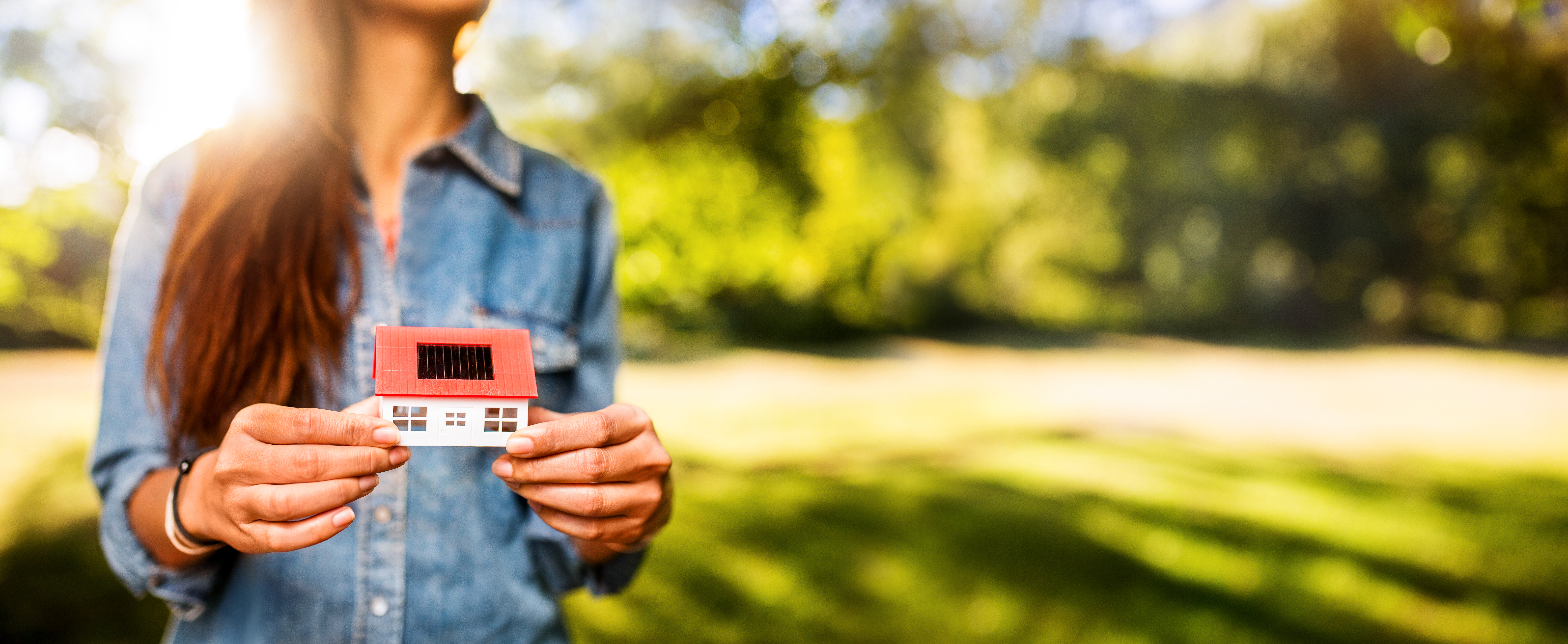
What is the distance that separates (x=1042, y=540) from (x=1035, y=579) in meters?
1.02

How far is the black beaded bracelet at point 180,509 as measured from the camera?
141 cm

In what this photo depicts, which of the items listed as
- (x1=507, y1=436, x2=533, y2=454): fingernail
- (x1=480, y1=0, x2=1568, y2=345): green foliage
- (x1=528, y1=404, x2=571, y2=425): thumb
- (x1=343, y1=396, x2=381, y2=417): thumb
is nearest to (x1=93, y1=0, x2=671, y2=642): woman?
(x1=528, y1=404, x2=571, y2=425): thumb

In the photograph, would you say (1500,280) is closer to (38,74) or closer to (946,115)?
(946,115)

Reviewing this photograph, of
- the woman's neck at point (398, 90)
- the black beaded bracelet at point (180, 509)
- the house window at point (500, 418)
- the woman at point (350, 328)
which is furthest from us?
the woman's neck at point (398, 90)

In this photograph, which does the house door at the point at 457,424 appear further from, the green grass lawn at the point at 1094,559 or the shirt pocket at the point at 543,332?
the green grass lawn at the point at 1094,559

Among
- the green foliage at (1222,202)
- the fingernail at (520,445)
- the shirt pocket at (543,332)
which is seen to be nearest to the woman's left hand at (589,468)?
the fingernail at (520,445)

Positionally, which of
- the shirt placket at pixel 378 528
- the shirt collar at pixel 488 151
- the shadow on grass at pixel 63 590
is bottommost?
the shadow on grass at pixel 63 590

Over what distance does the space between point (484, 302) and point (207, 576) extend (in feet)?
2.34

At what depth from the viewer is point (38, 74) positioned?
461 centimetres

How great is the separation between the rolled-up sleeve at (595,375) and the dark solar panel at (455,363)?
68 cm

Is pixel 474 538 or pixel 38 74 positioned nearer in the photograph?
pixel 474 538

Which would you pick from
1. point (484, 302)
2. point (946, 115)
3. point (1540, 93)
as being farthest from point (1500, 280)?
point (484, 302)

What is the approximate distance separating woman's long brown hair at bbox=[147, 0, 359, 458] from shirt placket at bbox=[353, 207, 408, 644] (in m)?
0.04

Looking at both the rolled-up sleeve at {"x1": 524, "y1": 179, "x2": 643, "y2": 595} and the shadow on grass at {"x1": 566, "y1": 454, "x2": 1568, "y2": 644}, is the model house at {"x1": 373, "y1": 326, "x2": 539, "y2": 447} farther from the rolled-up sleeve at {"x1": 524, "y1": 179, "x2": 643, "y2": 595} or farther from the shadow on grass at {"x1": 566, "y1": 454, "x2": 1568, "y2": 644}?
the shadow on grass at {"x1": 566, "y1": 454, "x2": 1568, "y2": 644}
